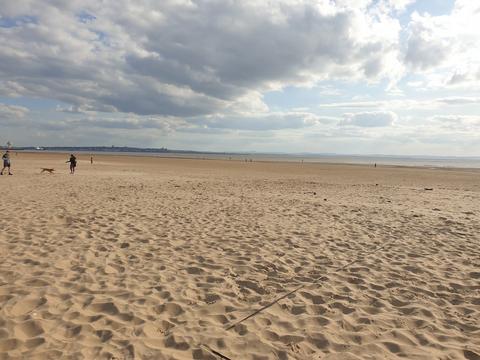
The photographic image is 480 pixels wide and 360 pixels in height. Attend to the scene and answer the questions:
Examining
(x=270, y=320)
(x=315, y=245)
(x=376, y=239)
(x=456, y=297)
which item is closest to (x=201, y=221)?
(x=315, y=245)

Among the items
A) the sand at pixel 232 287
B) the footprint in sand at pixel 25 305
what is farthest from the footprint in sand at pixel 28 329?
the footprint in sand at pixel 25 305

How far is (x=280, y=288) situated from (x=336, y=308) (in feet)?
3.22

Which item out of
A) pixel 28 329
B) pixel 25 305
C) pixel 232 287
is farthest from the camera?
pixel 232 287

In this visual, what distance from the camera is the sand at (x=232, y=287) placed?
13.0 ft

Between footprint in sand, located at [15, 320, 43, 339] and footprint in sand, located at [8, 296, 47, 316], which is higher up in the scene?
footprint in sand, located at [8, 296, 47, 316]

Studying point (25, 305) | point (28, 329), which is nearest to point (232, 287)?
point (28, 329)

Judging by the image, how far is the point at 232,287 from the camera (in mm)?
5504

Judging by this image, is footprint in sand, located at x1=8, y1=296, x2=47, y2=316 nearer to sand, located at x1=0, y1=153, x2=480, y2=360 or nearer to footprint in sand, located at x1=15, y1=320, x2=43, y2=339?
sand, located at x1=0, y1=153, x2=480, y2=360

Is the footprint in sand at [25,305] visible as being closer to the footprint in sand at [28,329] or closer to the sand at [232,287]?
the sand at [232,287]

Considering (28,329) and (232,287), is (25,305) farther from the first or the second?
(232,287)

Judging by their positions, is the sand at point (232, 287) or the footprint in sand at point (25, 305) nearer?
the sand at point (232, 287)

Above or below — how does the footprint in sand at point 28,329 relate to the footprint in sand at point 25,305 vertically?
below

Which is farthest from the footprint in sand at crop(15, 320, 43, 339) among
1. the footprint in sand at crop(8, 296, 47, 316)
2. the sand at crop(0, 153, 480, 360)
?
the footprint in sand at crop(8, 296, 47, 316)

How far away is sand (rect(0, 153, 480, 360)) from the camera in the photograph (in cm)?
397
